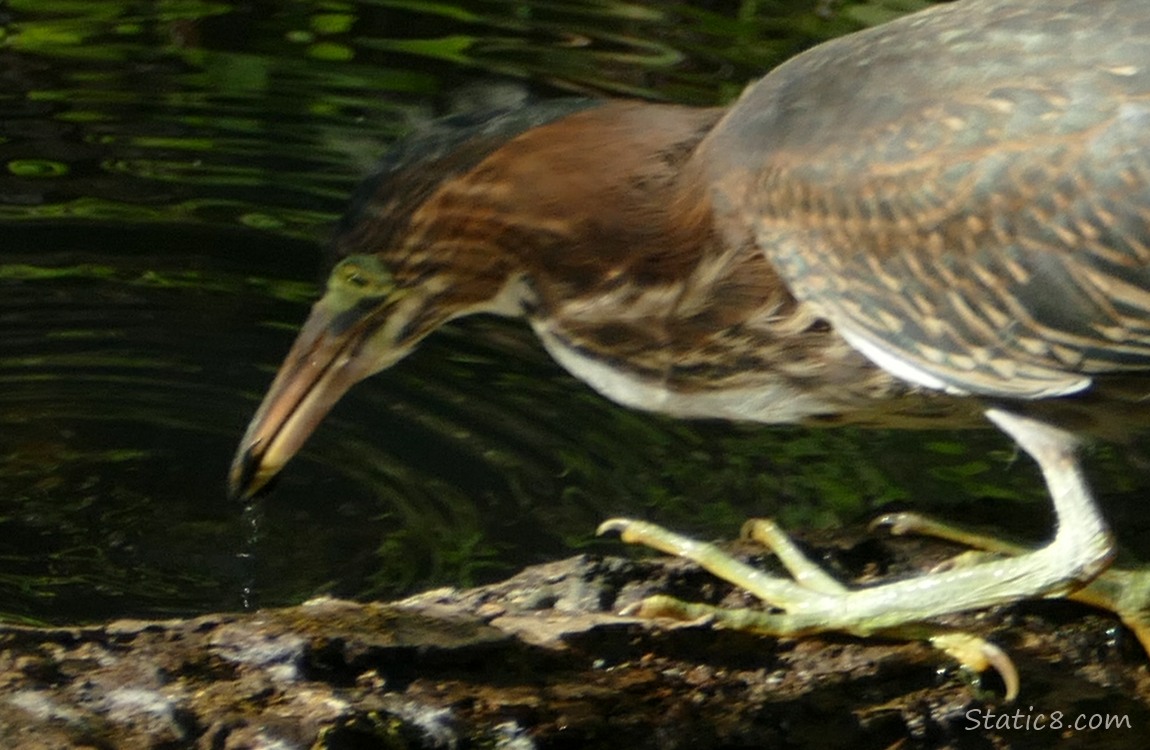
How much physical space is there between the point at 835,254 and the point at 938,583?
0.60 metres

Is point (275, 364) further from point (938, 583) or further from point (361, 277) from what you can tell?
point (938, 583)

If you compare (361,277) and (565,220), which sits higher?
(565,220)

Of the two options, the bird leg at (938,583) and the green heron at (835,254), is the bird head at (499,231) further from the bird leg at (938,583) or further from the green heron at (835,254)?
the bird leg at (938,583)

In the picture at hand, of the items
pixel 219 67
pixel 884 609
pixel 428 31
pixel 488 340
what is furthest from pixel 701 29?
pixel 884 609

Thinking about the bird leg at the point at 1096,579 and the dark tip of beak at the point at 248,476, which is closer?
the bird leg at the point at 1096,579

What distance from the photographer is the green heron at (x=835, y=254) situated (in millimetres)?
3023

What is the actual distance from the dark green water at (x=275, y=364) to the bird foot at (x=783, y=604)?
537mm

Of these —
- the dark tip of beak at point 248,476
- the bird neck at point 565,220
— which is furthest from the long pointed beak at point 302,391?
the bird neck at point 565,220

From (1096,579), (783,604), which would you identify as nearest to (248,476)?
(783,604)

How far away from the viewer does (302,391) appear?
3.39 m

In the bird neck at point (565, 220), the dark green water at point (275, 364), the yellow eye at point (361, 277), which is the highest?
the bird neck at point (565, 220)

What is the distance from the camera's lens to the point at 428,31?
6.94 m

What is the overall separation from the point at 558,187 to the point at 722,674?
1.02m

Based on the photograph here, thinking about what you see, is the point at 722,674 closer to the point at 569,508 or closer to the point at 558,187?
the point at 558,187
